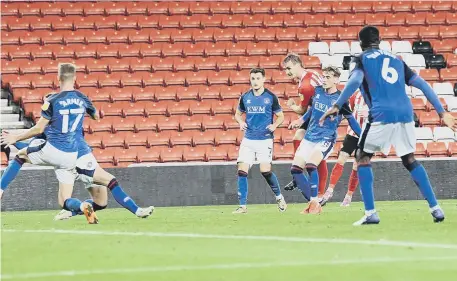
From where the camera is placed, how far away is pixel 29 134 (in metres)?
12.1

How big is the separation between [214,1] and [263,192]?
8098mm

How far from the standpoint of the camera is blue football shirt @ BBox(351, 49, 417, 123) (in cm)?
1078

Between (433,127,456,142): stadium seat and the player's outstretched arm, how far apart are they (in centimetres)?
1286

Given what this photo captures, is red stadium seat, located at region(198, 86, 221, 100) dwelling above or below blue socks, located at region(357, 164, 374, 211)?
above

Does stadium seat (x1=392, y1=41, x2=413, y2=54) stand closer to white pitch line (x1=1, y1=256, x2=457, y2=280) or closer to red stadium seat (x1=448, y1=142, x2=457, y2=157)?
red stadium seat (x1=448, y1=142, x2=457, y2=157)

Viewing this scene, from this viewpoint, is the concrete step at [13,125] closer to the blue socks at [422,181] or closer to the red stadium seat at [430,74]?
the red stadium seat at [430,74]

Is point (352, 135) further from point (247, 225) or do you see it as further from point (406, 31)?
point (406, 31)

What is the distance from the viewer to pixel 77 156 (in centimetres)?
1259

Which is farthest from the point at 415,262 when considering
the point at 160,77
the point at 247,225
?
the point at 160,77

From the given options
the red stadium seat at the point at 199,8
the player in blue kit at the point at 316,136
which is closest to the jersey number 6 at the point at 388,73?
the player in blue kit at the point at 316,136

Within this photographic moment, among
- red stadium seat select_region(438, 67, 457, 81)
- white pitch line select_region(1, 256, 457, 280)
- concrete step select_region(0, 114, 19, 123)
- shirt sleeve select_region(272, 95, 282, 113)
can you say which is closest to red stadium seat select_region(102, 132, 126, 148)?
concrete step select_region(0, 114, 19, 123)

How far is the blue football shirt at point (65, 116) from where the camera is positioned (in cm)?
1221

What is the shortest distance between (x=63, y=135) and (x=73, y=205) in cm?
87

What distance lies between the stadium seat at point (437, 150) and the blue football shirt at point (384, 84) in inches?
466
